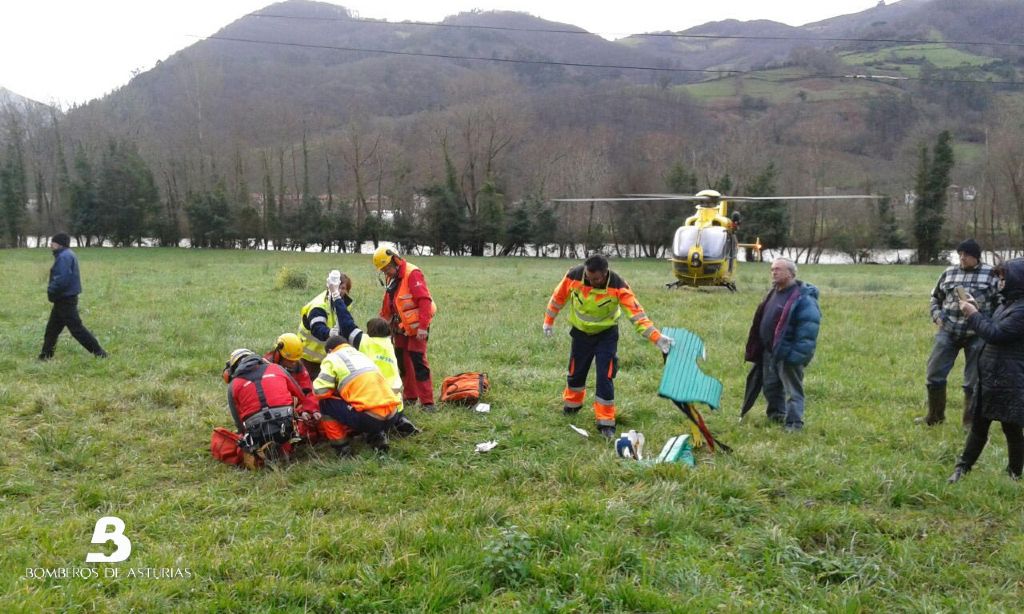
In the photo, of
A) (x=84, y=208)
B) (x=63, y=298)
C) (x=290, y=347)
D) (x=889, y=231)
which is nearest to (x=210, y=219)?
(x=84, y=208)

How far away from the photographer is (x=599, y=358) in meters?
7.15

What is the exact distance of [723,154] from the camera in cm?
6538

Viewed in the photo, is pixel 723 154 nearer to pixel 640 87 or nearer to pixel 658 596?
pixel 640 87

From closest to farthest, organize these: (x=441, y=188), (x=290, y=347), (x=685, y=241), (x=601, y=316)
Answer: (x=290, y=347), (x=601, y=316), (x=685, y=241), (x=441, y=188)

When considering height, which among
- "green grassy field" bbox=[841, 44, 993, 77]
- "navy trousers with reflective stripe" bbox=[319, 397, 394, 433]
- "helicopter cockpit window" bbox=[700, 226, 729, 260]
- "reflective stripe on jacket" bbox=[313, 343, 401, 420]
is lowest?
"navy trousers with reflective stripe" bbox=[319, 397, 394, 433]

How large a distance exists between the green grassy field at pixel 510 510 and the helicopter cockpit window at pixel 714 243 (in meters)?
13.1

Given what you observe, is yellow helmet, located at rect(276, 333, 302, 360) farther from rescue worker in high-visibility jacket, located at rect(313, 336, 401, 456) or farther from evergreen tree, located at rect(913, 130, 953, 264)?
evergreen tree, located at rect(913, 130, 953, 264)

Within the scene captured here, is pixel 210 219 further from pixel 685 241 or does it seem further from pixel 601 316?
pixel 601 316

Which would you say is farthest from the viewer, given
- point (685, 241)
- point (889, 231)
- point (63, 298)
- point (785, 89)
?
point (785, 89)

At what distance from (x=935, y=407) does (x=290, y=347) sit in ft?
23.8

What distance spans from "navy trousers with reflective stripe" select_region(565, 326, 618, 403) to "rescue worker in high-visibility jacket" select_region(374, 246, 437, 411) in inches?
66.4

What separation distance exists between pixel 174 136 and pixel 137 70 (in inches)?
1952

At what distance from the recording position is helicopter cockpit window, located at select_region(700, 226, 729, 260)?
22.3 m

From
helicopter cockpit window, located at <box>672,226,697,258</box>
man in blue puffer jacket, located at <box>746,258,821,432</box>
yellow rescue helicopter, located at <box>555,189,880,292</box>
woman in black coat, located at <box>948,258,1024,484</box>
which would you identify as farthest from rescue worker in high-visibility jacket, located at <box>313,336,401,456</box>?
helicopter cockpit window, located at <box>672,226,697,258</box>
